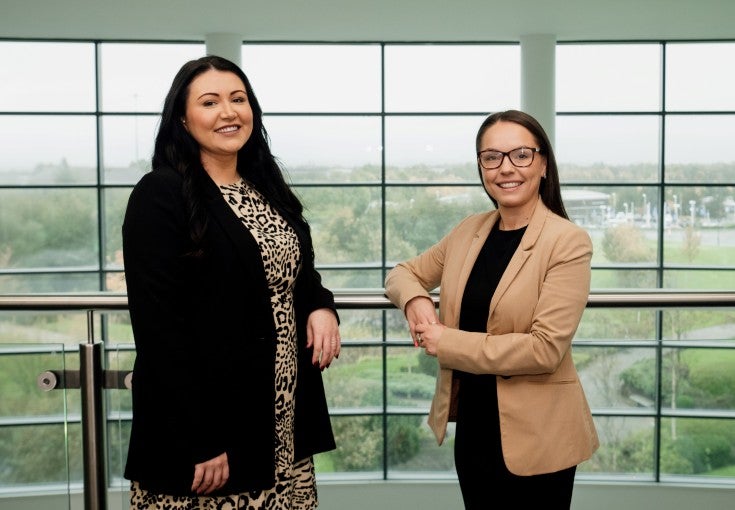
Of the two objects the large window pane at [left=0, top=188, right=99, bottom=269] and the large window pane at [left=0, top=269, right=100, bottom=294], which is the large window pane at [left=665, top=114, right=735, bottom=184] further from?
the large window pane at [left=0, top=269, right=100, bottom=294]

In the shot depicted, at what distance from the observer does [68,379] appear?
2451mm

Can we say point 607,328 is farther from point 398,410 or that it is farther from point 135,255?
point 135,255

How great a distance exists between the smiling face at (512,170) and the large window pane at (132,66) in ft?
33.0

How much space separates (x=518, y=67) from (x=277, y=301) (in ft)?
34.0

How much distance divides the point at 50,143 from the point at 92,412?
10.2 m

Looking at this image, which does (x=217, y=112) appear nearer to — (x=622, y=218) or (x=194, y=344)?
(x=194, y=344)

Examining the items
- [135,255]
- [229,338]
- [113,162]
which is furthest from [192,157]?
[113,162]

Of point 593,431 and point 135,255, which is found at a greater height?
point 135,255

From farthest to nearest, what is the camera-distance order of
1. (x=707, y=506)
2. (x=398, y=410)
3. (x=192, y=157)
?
(x=398, y=410)
(x=707, y=506)
(x=192, y=157)

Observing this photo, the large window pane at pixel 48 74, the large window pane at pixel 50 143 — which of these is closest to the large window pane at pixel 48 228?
the large window pane at pixel 50 143

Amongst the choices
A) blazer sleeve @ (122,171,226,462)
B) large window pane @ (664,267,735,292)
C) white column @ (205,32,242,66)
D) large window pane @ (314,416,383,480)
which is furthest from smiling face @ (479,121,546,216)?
large window pane @ (664,267,735,292)

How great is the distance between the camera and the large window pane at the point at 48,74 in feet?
37.7

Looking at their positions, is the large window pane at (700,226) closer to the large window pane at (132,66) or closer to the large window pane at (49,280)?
the large window pane at (132,66)

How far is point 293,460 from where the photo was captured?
84.1 inches
